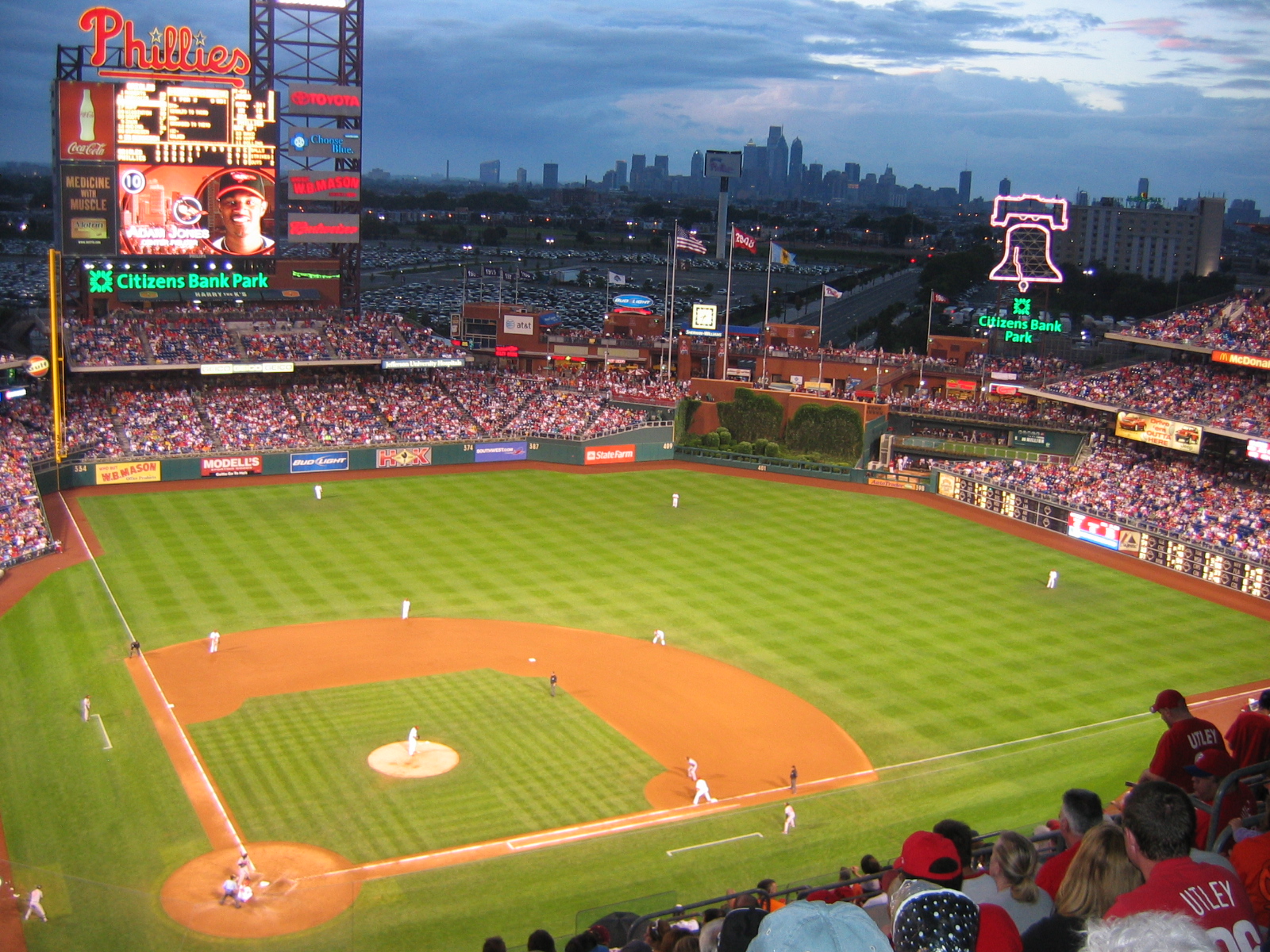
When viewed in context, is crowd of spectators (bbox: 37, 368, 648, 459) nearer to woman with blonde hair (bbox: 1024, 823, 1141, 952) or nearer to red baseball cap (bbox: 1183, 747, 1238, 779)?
red baseball cap (bbox: 1183, 747, 1238, 779)

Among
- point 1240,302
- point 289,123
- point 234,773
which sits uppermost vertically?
point 289,123

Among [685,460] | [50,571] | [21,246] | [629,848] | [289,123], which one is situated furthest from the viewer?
A: [21,246]

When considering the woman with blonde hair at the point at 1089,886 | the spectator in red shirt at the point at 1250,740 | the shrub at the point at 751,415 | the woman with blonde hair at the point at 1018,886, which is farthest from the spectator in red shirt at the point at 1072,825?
the shrub at the point at 751,415

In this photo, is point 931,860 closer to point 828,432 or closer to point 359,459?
point 359,459

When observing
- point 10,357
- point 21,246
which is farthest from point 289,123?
point 21,246

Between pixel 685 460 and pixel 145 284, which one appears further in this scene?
pixel 685 460

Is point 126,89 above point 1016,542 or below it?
above

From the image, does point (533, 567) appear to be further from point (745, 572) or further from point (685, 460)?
point (685, 460)
